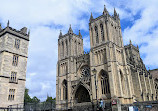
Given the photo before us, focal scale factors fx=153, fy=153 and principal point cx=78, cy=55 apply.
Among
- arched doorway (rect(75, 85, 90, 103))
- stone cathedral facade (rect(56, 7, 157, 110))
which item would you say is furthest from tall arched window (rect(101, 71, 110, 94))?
arched doorway (rect(75, 85, 90, 103))

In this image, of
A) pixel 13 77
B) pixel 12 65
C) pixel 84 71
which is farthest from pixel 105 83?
pixel 12 65

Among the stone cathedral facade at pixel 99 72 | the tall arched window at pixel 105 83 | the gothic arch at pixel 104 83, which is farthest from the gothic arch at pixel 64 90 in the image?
the tall arched window at pixel 105 83

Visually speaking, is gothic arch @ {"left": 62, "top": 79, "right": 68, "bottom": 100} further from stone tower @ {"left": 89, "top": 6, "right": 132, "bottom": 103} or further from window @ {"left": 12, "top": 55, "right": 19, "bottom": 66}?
window @ {"left": 12, "top": 55, "right": 19, "bottom": 66}

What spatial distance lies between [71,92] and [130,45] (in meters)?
30.5

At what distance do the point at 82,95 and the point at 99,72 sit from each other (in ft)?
24.1

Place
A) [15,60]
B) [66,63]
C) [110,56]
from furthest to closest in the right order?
[66,63] < [110,56] < [15,60]

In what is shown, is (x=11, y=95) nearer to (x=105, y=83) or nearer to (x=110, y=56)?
(x=105, y=83)

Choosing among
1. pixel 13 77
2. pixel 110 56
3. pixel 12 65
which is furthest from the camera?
pixel 110 56

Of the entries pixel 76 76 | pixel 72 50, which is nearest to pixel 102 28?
pixel 72 50

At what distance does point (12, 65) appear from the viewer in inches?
1048

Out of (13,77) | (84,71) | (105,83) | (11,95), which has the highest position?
(84,71)

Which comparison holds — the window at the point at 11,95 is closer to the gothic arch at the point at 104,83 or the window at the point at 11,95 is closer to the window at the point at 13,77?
the window at the point at 13,77

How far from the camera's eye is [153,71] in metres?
56.6

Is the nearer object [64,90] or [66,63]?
[64,90]
